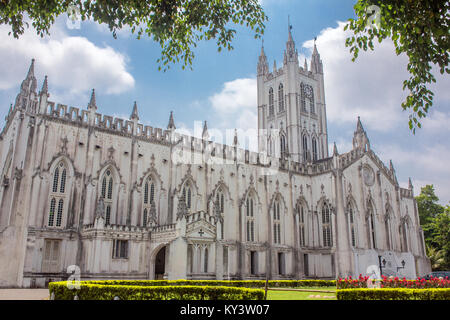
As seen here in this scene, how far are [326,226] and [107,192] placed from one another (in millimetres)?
26716

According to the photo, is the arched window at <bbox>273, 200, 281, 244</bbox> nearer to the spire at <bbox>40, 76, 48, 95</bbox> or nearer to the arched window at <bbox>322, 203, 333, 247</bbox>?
the arched window at <bbox>322, 203, 333, 247</bbox>

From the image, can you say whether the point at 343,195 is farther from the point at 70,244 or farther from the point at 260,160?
the point at 70,244

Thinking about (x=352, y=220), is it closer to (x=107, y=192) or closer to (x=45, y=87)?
(x=107, y=192)

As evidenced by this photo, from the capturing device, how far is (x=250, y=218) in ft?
146

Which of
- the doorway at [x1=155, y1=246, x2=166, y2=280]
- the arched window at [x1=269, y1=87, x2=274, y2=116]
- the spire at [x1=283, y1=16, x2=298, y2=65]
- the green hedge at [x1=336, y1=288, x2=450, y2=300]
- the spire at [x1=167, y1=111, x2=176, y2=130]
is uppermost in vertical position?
the spire at [x1=283, y1=16, x2=298, y2=65]

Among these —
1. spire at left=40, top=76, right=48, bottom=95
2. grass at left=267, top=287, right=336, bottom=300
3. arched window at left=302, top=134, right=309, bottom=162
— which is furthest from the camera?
arched window at left=302, top=134, right=309, bottom=162

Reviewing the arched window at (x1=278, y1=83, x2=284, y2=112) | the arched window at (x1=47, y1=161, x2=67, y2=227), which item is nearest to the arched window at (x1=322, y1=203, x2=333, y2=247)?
the arched window at (x1=278, y1=83, x2=284, y2=112)

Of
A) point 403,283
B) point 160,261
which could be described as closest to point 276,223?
point 160,261

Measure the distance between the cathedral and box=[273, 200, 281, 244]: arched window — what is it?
0.53ft

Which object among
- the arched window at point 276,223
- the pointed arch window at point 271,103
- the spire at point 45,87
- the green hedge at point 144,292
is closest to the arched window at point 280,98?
the pointed arch window at point 271,103

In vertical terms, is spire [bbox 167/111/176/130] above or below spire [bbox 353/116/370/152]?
below

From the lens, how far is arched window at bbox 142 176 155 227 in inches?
1435
